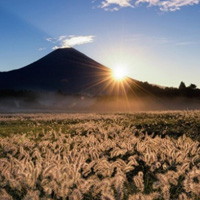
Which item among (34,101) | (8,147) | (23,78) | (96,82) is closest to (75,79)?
(96,82)

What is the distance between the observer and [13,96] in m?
96.4

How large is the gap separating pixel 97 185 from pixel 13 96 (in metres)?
95.2

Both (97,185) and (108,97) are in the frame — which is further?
(108,97)

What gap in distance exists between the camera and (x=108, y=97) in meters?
79.1

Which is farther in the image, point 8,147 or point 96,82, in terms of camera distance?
point 96,82

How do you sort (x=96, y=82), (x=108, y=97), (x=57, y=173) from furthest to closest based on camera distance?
(x=96, y=82) < (x=108, y=97) < (x=57, y=173)

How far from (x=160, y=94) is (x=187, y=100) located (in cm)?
1057

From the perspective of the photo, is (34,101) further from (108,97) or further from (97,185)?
(97,185)

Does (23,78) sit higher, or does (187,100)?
(23,78)

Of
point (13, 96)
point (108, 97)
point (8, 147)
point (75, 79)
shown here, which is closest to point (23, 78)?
point (75, 79)

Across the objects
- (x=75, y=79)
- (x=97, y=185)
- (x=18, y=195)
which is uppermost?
(x=75, y=79)

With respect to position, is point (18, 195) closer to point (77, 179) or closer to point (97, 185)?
point (77, 179)

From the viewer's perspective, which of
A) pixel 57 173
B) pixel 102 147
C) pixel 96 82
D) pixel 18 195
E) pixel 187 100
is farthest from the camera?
pixel 96 82

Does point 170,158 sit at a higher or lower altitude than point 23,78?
lower
